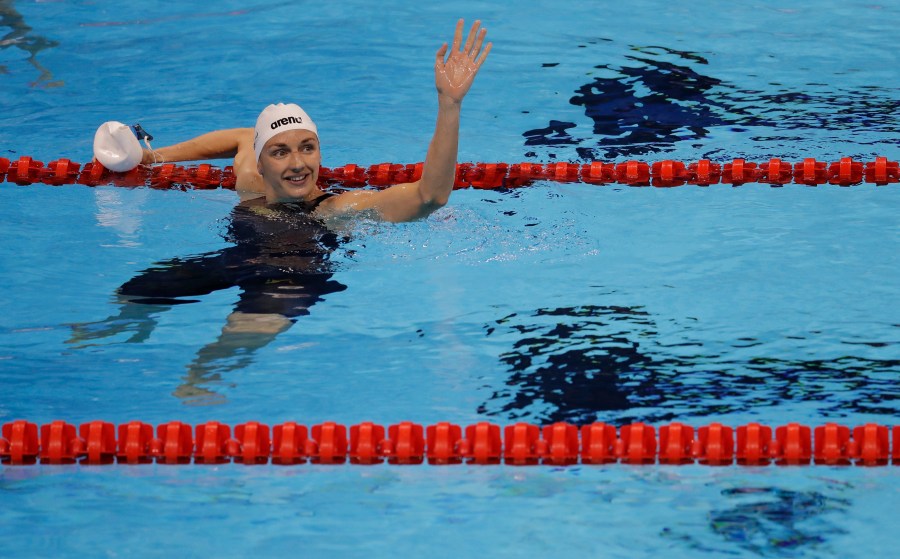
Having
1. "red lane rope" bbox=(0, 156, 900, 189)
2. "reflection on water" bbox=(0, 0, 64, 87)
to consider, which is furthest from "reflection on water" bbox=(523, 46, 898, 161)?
"reflection on water" bbox=(0, 0, 64, 87)

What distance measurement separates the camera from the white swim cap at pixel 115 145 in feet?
16.7

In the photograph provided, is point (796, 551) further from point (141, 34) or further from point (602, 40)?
point (141, 34)

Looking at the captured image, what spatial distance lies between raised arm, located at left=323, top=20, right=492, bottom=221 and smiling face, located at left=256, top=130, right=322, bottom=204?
0.30 metres

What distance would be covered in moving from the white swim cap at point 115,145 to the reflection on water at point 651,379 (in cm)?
202

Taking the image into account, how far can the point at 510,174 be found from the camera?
543cm

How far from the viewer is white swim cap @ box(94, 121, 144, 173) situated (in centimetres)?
510

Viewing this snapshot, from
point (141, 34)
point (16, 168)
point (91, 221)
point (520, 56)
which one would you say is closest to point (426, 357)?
point (91, 221)

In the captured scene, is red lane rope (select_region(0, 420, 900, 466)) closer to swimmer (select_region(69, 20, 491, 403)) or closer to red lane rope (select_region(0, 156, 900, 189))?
swimmer (select_region(69, 20, 491, 403))

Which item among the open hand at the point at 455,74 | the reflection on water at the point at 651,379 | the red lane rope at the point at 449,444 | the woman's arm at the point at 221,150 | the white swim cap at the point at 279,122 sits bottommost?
the red lane rope at the point at 449,444

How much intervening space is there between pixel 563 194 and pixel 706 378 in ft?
5.75

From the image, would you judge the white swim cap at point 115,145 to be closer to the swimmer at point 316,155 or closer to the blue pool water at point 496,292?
the swimmer at point 316,155

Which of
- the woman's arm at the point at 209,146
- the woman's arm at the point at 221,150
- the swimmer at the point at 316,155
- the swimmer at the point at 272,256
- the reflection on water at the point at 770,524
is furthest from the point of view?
the woman's arm at the point at 209,146

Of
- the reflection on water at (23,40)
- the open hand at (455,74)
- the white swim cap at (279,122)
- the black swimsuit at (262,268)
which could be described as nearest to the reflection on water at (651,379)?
the black swimsuit at (262,268)

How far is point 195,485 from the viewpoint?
327 centimetres
